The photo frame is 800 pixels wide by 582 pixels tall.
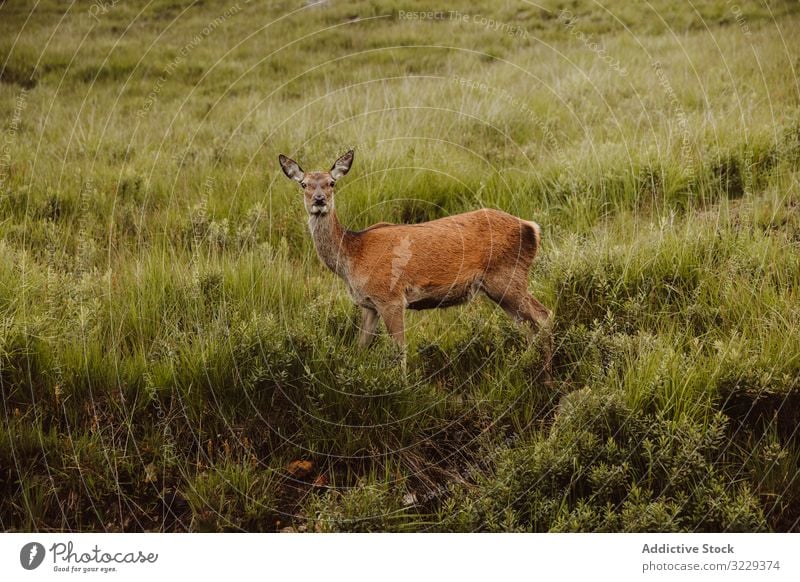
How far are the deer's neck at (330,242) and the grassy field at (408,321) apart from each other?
1.11 feet

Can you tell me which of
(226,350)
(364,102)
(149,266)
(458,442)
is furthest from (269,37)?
(458,442)

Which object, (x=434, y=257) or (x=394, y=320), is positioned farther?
(x=434, y=257)

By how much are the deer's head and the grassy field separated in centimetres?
76

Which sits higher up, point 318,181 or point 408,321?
point 318,181

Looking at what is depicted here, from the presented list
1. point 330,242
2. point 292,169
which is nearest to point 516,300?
point 330,242

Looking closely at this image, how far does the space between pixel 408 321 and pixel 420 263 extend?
21.4 inches

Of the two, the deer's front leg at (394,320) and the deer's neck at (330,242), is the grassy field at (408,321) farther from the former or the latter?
the deer's neck at (330,242)

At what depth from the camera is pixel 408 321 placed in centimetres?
580

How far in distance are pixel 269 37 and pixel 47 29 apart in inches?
144
